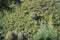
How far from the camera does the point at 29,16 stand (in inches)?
363

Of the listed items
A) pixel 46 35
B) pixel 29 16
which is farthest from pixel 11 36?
pixel 29 16

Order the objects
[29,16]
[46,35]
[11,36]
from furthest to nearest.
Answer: [29,16]
[11,36]
[46,35]

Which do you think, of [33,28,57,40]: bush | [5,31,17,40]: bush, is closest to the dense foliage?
[5,31,17,40]: bush

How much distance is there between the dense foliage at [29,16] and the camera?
869 cm

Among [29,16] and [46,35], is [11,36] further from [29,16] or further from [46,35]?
[29,16]

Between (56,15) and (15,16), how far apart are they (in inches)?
59.3

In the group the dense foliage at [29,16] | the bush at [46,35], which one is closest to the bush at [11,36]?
the dense foliage at [29,16]

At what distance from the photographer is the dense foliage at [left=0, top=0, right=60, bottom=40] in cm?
869

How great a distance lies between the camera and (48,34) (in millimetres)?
7281

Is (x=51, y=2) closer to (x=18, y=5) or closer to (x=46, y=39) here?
(x=18, y=5)

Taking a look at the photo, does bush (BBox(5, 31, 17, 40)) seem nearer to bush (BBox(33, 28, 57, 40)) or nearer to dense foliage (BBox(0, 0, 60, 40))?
dense foliage (BBox(0, 0, 60, 40))

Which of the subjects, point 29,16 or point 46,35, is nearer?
point 46,35

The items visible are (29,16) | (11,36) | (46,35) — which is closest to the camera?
(46,35)

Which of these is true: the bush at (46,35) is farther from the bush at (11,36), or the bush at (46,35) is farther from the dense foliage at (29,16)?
the dense foliage at (29,16)
